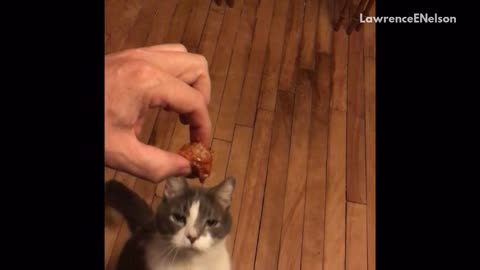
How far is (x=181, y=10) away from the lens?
185cm

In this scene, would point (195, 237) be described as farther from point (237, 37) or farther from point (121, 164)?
point (237, 37)

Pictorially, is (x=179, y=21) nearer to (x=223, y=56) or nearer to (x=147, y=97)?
(x=223, y=56)

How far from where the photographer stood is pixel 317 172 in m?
1.49

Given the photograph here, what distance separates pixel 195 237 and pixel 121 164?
32cm

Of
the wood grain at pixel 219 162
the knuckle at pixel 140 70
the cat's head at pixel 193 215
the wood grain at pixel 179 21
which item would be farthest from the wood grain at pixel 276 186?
the knuckle at pixel 140 70

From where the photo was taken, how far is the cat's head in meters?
0.97

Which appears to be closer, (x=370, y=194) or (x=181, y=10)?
(x=370, y=194)

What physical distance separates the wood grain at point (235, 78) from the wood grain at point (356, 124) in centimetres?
44

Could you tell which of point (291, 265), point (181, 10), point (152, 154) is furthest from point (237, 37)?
point (152, 154)

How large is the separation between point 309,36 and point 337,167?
2.19 feet

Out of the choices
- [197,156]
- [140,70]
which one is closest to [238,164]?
[197,156]

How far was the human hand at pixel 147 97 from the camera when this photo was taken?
2.17ft

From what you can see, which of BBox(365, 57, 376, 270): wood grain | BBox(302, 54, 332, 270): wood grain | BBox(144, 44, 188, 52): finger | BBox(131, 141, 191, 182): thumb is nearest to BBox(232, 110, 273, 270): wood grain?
BBox(302, 54, 332, 270): wood grain

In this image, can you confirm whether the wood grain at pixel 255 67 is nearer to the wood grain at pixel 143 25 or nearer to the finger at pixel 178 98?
the wood grain at pixel 143 25
